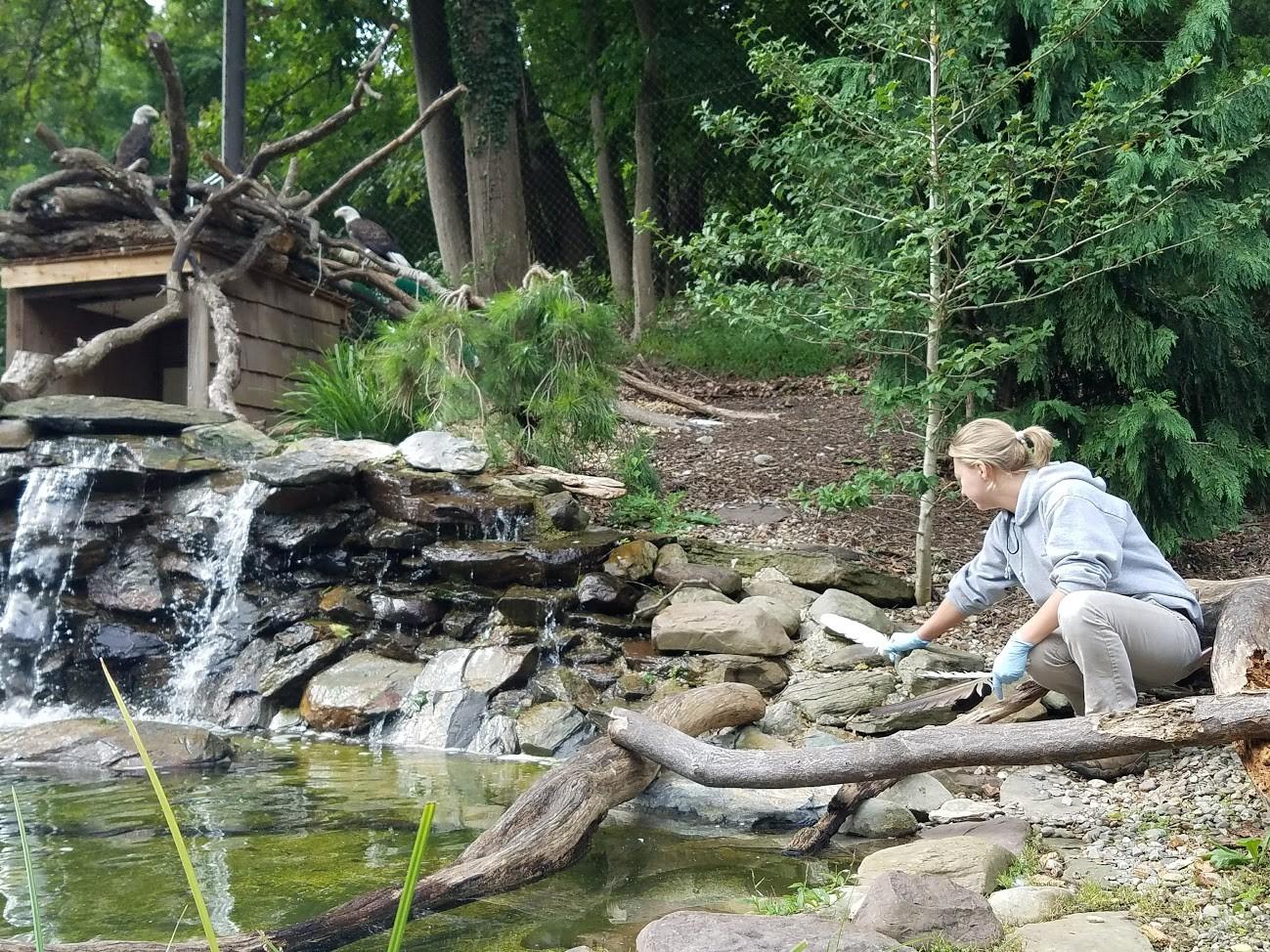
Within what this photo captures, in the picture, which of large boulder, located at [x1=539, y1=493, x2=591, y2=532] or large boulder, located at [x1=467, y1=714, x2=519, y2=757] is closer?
large boulder, located at [x1=467, y1=714, x2=519, y2=757]

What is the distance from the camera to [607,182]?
13.9 metres

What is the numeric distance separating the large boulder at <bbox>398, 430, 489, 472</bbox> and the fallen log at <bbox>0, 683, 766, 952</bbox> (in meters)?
3.21

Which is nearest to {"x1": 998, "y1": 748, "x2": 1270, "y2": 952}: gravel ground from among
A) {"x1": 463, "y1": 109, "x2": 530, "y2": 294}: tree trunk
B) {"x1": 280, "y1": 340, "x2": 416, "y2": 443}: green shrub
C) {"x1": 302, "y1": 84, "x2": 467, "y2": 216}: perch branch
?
{"x1": 280, "y1": 340, "x2": 416, "y2": 443}: green shrub

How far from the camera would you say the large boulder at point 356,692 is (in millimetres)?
6020

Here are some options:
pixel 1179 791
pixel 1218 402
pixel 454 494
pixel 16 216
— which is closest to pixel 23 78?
pixel 16 216

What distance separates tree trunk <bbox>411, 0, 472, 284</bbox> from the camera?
1216 cm

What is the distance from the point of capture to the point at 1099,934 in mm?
2570

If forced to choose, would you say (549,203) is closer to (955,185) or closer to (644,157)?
(644,157)

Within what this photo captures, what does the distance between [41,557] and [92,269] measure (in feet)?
9.37

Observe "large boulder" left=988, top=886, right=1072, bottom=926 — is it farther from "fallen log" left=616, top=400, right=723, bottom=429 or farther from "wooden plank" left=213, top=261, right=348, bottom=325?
"wooden plank" left=213, top=261, right=348, bottom=325

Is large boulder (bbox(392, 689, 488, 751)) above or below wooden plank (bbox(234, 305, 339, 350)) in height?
below

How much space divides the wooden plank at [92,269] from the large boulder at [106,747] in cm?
451

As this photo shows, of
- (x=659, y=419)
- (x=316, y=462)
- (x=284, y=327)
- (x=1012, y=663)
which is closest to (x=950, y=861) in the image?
(x=1012, y=663)

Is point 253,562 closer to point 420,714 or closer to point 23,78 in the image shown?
point 420,714
